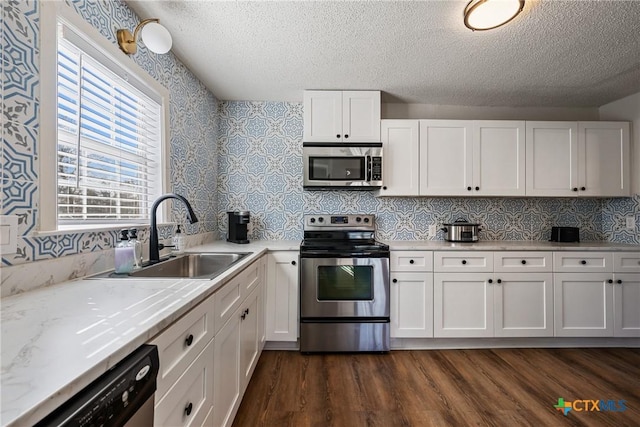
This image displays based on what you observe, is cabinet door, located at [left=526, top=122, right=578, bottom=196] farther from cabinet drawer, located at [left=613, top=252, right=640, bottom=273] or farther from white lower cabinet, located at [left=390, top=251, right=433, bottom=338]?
white lower cabinet, located at [left=390, top=251, right=433, bottom=338]

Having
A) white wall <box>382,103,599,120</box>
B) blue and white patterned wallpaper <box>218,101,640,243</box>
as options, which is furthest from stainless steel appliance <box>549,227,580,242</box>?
white wall <box>382,103,599,120</box>

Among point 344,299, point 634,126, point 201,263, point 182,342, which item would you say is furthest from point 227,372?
point 634,126

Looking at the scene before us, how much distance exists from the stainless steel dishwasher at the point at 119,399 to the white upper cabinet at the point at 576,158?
10.3 ft

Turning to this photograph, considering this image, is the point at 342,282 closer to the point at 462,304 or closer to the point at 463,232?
the point at 462,304

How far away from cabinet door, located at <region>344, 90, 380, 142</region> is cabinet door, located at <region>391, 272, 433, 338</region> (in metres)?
1.29

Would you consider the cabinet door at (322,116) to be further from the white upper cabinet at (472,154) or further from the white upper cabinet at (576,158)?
the white upper cabinet at (576,158)

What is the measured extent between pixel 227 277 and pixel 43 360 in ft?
2.45

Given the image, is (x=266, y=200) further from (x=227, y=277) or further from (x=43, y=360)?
(x=43, y=360)

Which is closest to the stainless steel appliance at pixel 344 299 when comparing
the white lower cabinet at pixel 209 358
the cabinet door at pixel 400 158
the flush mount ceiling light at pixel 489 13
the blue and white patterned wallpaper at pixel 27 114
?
the white lower cabinet at pixel 209 358

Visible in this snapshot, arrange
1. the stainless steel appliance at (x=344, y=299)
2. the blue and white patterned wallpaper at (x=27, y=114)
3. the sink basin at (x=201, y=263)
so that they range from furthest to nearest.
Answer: the stainless steel appliance at (x=344, y=299)
the sink basin at (x=201, y=263)
the blue and white patterned wallpaper at (x=27, y=114)

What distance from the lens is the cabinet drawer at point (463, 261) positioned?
7.61 feet

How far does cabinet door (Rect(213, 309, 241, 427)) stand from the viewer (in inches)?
46.8

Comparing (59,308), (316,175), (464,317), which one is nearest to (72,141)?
(59,308)

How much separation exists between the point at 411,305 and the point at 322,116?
1.87m
